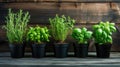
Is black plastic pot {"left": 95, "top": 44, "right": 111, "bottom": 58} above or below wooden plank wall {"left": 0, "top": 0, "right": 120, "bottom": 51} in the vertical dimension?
below

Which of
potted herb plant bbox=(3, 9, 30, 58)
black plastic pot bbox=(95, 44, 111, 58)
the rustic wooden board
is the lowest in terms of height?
black plastic pot bbox=(95, 44, 111, 58)

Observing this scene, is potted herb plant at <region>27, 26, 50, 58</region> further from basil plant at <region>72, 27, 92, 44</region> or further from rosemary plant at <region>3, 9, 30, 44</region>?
basil plant at <region>72, 27, 92, 44</region>

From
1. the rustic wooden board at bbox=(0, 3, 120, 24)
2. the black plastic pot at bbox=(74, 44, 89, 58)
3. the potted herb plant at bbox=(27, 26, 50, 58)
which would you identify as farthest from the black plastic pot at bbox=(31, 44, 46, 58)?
the rustic wooden board at bbox=(0, 3, 120, 24)

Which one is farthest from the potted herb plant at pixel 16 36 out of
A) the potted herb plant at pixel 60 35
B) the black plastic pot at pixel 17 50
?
the potted herb plant at pixel 60 35

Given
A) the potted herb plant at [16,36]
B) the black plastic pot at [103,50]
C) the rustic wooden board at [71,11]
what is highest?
the rustic wooden board at [71,11]

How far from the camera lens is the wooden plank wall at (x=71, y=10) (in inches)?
64.6

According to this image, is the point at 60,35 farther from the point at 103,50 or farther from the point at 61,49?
the point at 103,50

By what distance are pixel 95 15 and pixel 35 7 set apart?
1.27 ft

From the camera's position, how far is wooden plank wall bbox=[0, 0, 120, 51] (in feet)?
5.38

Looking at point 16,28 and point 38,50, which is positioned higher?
point 16,28

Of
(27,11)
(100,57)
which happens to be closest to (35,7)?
(27,11)

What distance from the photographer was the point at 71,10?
1646mm

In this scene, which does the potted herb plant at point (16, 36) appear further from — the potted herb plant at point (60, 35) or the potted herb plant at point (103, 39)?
the potted herb plant at point (103, 39)

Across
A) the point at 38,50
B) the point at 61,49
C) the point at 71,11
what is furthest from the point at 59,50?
the point at 71,11
